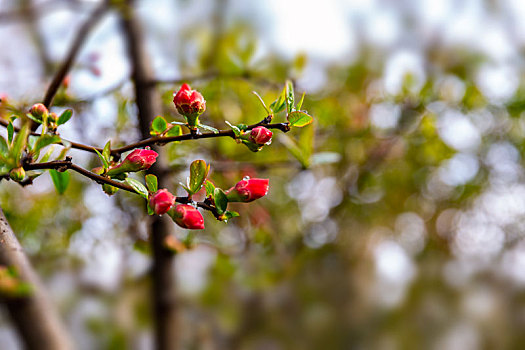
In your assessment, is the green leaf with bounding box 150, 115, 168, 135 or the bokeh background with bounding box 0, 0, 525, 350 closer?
the green leaf with bounding box 150, 115, 168, 135

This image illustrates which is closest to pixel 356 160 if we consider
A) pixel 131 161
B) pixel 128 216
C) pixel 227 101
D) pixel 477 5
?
pixel 227 101

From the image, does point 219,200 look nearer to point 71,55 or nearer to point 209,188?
point 209,188

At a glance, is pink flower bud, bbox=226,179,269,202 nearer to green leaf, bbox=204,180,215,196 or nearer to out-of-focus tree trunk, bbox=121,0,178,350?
green leaf, bbox=204,180,215,196

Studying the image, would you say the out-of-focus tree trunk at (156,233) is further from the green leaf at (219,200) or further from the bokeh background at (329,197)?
the green leaf at (219,200)

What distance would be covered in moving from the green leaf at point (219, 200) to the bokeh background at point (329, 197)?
0.28m

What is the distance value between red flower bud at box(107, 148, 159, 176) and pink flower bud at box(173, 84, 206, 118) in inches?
0.9

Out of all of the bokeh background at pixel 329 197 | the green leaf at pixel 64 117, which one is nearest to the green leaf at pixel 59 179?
the green leaf at pixel 64 117

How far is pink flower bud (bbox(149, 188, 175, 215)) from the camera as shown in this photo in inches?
7.3

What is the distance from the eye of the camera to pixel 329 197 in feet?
3.19

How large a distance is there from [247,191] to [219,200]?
0.01m

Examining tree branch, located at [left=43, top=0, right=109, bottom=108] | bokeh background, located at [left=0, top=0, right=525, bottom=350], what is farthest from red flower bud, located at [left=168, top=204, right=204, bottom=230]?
bokeh background, located at [left=0, top=0, right=525, bottom=350]

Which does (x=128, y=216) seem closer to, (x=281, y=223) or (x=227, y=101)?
(x=227, y=101)

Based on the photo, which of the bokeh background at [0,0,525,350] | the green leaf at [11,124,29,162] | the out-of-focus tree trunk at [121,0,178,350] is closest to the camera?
the green leaf at [11,124,29,162]

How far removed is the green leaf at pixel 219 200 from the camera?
21cm
